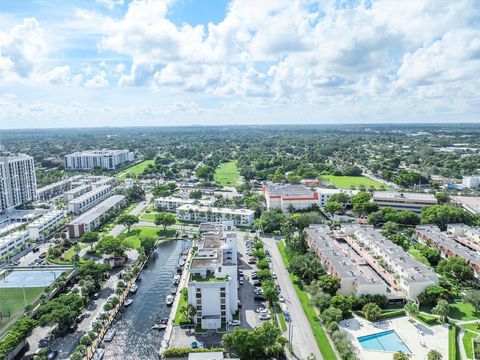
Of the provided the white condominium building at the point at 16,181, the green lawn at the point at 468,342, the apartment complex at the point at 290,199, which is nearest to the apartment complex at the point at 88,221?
the white condominium building at the point at 16,181

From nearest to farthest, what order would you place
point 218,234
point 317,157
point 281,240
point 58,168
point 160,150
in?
point 218,234, point 281,240, point 58,168, point 317,157, point 160,150

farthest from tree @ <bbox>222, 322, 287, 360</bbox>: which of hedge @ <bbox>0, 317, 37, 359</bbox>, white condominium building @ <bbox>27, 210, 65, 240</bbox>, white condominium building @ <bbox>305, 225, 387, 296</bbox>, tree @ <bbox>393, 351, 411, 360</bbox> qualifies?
white condominium building @ <bbox>27, 210, 65, 240</bbox>

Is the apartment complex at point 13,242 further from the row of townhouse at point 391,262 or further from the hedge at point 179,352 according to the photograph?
the row of townhouse at point 391,262

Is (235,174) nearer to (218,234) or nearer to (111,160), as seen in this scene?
(111,160)

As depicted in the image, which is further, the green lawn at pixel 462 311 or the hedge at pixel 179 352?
the green lawn at pixel 462 311

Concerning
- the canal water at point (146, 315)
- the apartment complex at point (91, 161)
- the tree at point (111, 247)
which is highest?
the apartment complex at point (91, 161)

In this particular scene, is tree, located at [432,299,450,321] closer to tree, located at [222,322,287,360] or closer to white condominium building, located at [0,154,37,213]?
tree, located at [222,322,287,360]

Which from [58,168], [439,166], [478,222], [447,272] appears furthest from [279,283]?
[58,168]
